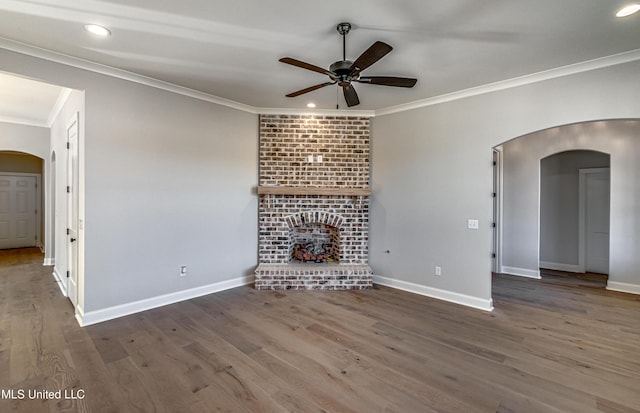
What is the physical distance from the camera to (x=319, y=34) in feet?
8.14

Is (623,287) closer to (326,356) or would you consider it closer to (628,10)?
(628,10)

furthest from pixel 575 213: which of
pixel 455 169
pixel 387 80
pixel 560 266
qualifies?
pixel 387 80

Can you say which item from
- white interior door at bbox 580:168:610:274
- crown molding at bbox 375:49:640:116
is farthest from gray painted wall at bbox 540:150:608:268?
crown molding at bbox 375:49:640:116

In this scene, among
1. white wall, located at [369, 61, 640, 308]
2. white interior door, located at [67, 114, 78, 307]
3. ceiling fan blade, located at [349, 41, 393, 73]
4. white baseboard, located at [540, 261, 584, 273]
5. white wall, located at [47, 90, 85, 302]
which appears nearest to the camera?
ceiling fan blade, located at [349, 41, 393, 73]

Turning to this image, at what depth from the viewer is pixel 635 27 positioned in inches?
91.9

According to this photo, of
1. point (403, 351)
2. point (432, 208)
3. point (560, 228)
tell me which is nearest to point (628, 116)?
point (432, 208)

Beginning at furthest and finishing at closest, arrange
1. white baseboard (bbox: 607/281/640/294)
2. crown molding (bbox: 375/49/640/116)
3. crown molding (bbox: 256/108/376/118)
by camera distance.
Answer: crown molding (bbox: 256/108/376/118), white baseboard (bbox: 607/281/640/294), crown molding (bbox: 375/49/640/116)

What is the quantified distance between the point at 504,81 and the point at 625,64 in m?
1.03

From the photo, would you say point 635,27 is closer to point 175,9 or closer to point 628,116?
point 628,116

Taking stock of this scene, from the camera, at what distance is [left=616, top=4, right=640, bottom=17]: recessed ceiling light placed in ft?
6.80

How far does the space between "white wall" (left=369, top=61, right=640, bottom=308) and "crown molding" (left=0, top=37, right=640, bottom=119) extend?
65mm

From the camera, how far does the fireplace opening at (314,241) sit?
4918 millimetres

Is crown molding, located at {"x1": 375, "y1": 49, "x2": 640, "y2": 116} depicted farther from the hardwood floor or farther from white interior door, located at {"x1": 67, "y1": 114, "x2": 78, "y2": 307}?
white interior door, located at {"x1": 67, "y1": 114, "x2": 78, "y2": 307}

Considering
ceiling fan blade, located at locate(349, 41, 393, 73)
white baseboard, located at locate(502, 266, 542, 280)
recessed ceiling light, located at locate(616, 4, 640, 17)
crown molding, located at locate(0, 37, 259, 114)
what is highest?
crown molding, located at locate(0, 37, 259, 114)
